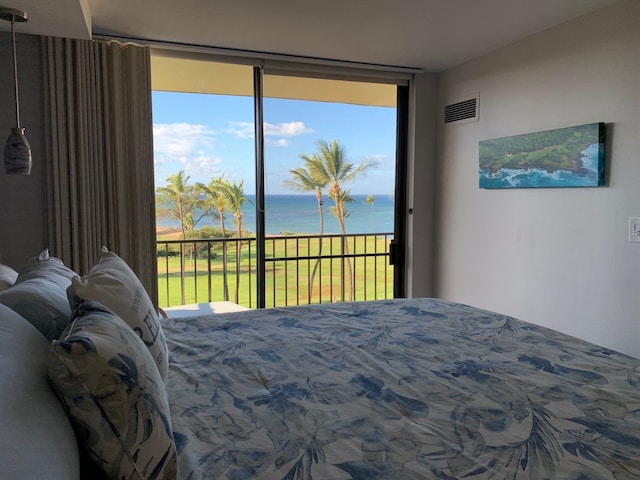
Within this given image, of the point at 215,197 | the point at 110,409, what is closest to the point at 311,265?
the point at 215,197

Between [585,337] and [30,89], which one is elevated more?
[30,89]

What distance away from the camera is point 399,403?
1304 mm

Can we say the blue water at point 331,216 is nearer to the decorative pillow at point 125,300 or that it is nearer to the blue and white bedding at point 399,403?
the blue and white bedding at point 399,403

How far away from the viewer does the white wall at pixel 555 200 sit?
2.67 metres

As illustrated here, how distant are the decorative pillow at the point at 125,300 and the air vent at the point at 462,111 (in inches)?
127

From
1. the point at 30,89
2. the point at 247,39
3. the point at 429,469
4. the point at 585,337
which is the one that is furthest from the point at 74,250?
the point at 585,337

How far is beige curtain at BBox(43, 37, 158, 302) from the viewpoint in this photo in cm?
310

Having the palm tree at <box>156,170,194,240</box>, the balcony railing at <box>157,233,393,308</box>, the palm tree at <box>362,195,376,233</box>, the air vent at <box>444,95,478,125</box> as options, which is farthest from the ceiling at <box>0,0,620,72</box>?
the palm tree at <box>156,170,194,240</box>

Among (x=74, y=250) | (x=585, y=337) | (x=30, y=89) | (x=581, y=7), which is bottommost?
(x=585, y=337)

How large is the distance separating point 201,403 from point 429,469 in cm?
64

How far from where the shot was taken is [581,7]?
2748 millimetres

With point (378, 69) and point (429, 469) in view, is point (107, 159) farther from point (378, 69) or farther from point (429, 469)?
point (429, 469)

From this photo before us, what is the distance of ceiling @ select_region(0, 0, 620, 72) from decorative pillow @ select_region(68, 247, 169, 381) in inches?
60.5

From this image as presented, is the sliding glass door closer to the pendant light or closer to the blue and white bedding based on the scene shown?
the pendant light
